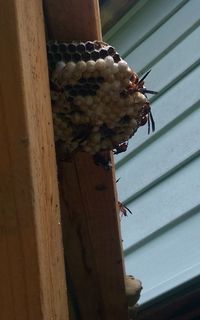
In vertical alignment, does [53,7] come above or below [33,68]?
above

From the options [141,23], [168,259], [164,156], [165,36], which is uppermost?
[141,23]

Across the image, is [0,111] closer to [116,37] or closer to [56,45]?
[56,45]

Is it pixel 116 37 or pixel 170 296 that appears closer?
pixel 170 296

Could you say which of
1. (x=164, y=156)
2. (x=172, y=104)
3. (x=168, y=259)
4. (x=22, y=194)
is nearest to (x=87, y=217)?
(x=22, y=194)

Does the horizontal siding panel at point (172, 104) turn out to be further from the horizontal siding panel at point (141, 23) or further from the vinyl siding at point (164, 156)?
the horizontal siding panel at point (141, 23)

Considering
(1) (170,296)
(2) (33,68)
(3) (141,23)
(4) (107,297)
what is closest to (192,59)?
(3) (141,23)

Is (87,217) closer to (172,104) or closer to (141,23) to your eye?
(172,104)
